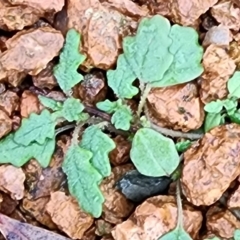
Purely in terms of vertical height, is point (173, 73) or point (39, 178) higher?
point (173, 73)

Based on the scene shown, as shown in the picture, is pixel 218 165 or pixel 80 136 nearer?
pixel 218 165

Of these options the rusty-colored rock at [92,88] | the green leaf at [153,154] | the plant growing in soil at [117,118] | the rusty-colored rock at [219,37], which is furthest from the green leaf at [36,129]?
the rusty-colored rock at [219,37]

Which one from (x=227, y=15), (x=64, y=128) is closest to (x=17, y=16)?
(x=64, y=128)

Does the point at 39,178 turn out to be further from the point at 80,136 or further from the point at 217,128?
the point at 217,128

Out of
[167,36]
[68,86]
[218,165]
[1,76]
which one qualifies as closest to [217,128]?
[218,165]

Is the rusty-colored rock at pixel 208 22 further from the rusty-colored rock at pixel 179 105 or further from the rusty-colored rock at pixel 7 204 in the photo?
the rusty-colored rock at pixel 7 204
